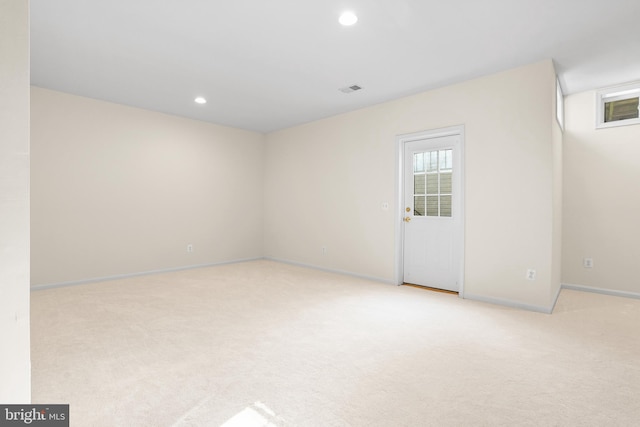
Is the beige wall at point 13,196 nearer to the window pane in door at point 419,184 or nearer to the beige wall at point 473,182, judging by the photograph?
the beige wall at point 473,182

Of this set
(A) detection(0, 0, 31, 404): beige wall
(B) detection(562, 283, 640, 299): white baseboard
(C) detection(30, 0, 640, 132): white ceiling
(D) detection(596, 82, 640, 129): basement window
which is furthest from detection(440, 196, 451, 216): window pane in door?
(A) detection(0, 0, 31, 404): beige wall

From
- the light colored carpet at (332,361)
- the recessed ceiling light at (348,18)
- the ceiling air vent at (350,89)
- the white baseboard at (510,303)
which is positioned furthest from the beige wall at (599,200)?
the recessed ceiling light at (348,18)

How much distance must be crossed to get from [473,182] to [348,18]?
2.40m

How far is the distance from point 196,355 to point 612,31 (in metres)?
4.27

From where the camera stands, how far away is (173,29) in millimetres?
2807

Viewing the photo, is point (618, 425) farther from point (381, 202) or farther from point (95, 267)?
point (95, 267)

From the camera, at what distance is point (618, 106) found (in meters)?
4.11

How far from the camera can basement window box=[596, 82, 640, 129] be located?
156 inches

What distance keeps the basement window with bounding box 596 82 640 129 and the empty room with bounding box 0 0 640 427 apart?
3 cm

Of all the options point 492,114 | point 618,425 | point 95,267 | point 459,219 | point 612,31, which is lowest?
point 618,425

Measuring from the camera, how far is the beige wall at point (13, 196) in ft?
3.13

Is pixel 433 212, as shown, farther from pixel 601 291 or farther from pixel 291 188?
pixel 291 188

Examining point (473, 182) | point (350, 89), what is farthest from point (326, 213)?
point (473, 182)

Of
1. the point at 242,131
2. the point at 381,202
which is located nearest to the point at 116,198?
the point at 242,131
